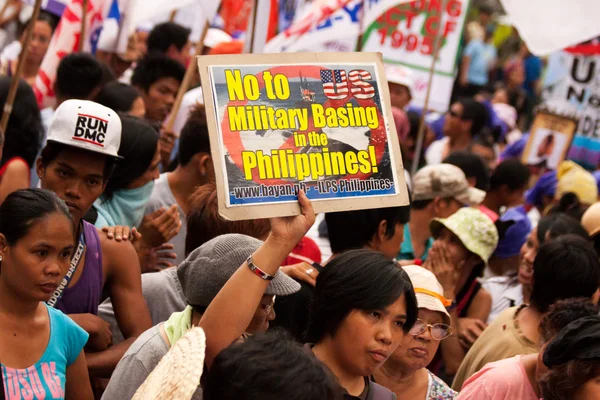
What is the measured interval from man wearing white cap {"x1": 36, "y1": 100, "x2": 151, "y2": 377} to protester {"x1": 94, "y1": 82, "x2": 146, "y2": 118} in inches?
79.7

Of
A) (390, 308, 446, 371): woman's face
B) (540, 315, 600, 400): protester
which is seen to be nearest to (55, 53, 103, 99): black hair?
(390, 308, 446, 371): woman's face

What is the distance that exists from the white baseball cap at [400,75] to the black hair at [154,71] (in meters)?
3.10

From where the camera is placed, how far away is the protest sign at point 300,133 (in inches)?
127

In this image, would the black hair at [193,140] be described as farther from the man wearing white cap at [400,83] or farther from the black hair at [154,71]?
the man wearing white cap at [400,83]

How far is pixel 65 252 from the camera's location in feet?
11.4

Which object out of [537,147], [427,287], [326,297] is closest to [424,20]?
[537,147]

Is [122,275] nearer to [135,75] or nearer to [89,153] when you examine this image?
[89,153]

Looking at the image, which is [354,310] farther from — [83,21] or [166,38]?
[166,38]

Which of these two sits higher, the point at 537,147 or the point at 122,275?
the point at 122,275

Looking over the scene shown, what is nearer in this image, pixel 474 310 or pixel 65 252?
pixel 65 252

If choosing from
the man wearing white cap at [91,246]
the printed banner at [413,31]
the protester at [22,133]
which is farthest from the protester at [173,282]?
the printed banner at [413,31]

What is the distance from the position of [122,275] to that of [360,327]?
1.14 m

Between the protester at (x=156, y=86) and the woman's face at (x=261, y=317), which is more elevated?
the woman's face at (x=261, y=317)

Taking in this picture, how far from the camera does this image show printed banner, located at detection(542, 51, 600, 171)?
10.2 m
